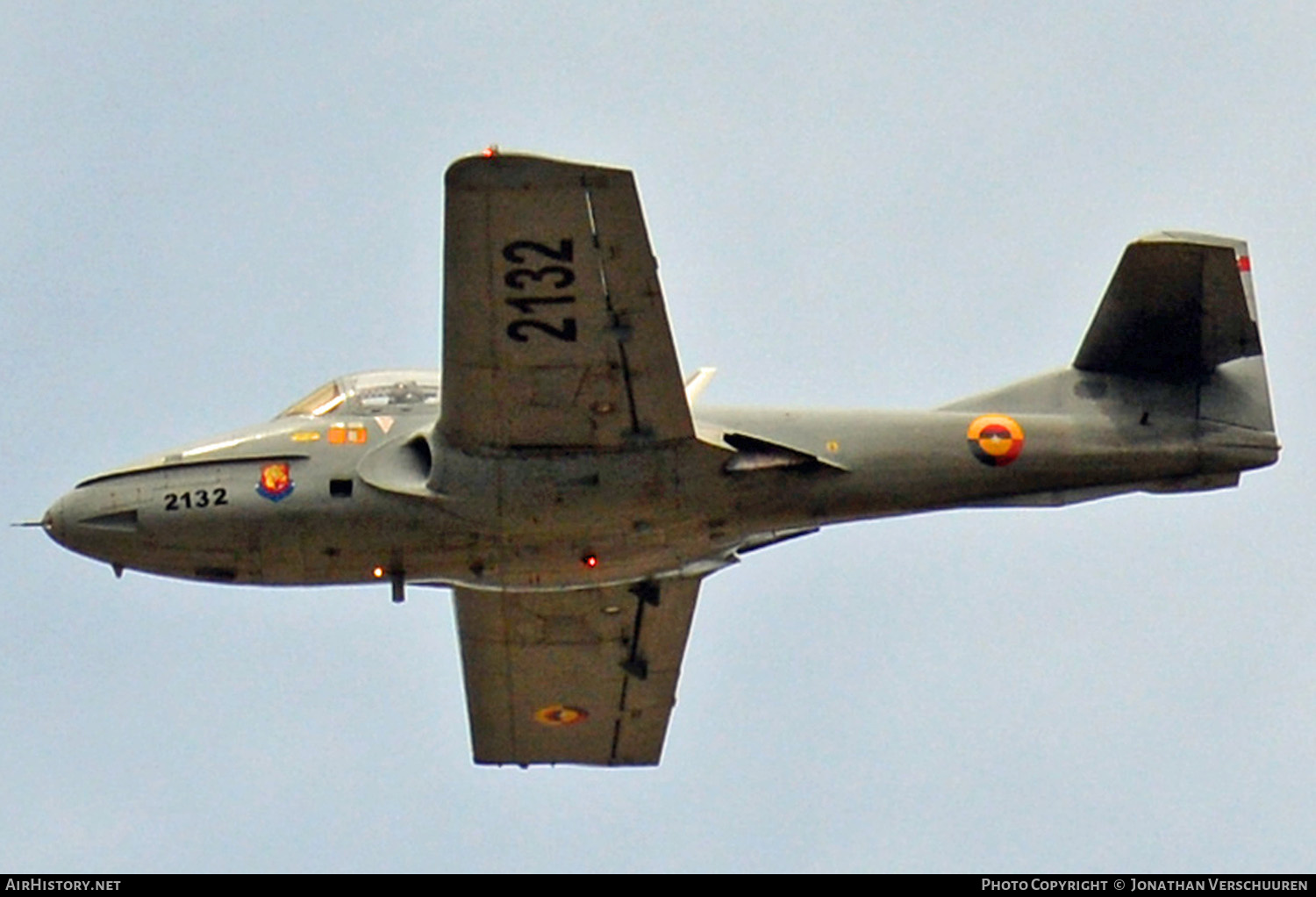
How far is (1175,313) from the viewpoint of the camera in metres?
31.1

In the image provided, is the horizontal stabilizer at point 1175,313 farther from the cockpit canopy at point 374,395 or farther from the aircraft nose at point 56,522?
the aircraft nose at point 56,522

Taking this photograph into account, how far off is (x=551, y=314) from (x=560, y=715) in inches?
329

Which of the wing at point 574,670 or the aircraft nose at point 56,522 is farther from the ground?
the aircraft nose at point 56,522

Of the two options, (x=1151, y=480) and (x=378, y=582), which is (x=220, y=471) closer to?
(x=378, y=582)

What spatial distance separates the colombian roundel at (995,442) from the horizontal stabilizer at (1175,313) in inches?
55.8

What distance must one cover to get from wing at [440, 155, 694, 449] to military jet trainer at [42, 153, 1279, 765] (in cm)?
3

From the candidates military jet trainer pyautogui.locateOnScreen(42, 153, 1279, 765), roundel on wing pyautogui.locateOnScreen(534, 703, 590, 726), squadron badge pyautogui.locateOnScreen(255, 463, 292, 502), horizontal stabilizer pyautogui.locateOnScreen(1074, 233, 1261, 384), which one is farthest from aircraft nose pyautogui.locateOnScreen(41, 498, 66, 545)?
horizontal stabilizer pyautogui.locateOnScreen(1074, 233, 1261, 384)

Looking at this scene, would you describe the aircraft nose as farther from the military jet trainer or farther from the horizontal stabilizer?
the horizontal stabilizer

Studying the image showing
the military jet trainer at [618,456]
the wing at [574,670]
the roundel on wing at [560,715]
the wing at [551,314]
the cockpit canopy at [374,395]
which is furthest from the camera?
the roundel on wing at [560,715]

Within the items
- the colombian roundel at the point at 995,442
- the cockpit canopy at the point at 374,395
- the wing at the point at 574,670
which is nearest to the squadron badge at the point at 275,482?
the cockpit canopy at the point at 374,395

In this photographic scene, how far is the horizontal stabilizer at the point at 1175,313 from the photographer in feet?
100

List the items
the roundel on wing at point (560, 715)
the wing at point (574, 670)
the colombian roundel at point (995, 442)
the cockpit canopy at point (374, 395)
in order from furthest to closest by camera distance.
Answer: the roundel on wing at point (560, 715) < the wing at point (574, 670) < the cockpit canopy at point (374, 395) < the colombian roundel at point (995, 442)

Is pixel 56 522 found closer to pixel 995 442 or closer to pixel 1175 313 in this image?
pixel 995 442

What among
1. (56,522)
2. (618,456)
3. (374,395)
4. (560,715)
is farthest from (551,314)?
(560,715)
